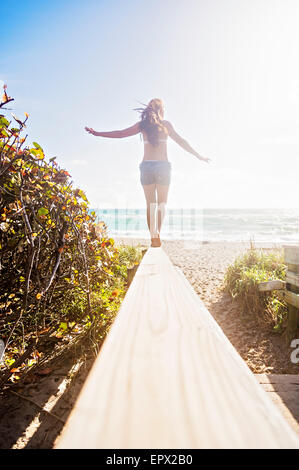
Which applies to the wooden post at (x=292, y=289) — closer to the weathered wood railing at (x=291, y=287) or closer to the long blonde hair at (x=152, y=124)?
the weathered wood railing at (x=291, y=287)

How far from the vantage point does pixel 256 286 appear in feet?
16.1

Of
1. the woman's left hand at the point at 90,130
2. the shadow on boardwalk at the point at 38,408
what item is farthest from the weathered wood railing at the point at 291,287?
the woman's left hand at the point at 90,130

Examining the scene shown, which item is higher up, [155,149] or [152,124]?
[152,124]

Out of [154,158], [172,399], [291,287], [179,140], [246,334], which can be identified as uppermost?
[179,140]

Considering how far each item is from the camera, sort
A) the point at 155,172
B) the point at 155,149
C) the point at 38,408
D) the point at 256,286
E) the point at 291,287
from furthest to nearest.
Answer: the point at 256,286, the point at 155,149, the point at 155,172, the point at 291,287, the point at 38,408

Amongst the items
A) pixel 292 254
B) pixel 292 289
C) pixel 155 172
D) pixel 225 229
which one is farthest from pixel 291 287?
pixel 225 229

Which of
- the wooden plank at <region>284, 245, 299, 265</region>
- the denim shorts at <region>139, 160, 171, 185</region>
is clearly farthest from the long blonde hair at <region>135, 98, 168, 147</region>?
the wooden plank at <region>284, 245, 299, 265</region>

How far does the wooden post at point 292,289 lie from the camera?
3.78m

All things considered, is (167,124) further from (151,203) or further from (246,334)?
(246,334)

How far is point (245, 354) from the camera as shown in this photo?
3.71 m

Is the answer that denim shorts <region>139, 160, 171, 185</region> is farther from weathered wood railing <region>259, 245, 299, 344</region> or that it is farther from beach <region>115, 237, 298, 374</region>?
beach <region>115, 237, 298, 374</region>

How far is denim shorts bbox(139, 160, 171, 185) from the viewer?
4348mm

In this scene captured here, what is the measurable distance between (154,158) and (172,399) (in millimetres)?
4232
